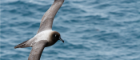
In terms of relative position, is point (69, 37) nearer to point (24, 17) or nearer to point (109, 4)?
point (24, 17)

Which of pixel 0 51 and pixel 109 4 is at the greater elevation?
pixel 109 4

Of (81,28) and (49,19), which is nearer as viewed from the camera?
(49,19)

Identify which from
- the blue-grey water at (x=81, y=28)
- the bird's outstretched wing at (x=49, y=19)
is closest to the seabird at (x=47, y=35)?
the bird's outstretched wing at (x=49, y=19)

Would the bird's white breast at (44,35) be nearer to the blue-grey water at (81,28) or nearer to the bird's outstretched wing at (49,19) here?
the bird's outstretched wing at (49,19)

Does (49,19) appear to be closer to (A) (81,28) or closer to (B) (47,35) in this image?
(B) (47,35)

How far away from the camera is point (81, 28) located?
699 inches

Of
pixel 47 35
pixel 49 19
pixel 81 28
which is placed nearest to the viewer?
pixel 47 35

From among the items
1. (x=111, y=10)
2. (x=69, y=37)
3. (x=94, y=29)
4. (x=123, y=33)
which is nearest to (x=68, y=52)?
(x=69, y=37)

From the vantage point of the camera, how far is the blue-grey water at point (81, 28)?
1628 centimetres

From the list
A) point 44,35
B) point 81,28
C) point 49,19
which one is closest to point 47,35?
point 44,35

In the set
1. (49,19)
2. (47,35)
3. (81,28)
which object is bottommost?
(47,35)

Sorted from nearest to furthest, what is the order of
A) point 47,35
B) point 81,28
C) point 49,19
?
point 47,35 < point 49,19 < point 81,28

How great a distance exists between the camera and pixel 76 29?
17719 millimetres

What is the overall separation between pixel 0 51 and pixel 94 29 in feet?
18.0
